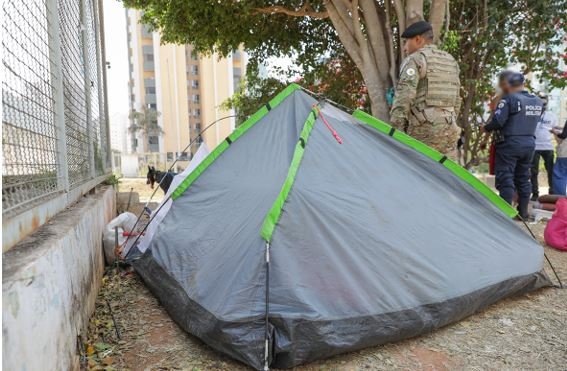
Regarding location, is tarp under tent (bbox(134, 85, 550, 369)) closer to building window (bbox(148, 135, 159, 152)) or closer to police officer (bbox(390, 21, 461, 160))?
police officer (bbox(390, 21, 461, 160))

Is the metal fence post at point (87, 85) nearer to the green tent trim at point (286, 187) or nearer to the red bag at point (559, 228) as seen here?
the green tent trim at point (286, 187)

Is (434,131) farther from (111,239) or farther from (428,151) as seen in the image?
(111,239)

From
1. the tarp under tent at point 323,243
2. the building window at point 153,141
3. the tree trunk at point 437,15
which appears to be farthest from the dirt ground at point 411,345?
the building window at point 153,141

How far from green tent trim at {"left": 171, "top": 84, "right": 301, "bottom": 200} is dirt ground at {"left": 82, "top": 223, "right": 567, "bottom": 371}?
87 centimetres

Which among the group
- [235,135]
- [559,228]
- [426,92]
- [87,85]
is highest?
[87,85]

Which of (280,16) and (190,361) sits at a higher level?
(280,16)

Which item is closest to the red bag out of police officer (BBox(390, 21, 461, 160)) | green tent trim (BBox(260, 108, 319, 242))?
police officer (BBox(390, 21, 461, 160))

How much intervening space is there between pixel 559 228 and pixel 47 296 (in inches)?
162

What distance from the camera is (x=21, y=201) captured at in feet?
5.38

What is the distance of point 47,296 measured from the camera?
4.96 ft

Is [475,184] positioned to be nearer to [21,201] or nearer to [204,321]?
[204,321]

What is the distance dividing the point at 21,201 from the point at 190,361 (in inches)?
41.6

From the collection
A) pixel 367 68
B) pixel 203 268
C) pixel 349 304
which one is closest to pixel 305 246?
pixel 349 304

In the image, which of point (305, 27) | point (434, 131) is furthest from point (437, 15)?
point (305, 27)
